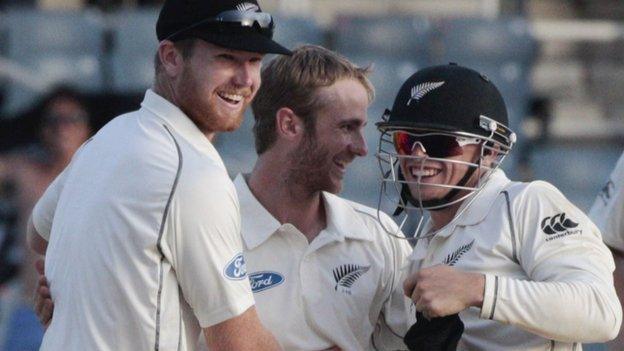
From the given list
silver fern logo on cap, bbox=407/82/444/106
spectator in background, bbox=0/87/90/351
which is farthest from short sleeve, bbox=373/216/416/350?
spectator in background, bbox=0/87/90/351

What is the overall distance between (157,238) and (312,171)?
104cm

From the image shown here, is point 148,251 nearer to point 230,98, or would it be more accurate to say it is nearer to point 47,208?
point 230,98

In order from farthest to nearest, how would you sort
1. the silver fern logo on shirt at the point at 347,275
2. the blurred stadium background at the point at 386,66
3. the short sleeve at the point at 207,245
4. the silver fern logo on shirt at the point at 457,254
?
the blurred stadium background at the point at 386,66, the silver fern logo on shirt at the point at 347,275, the silver fern logo on shirt at the point at 457,254, the short sleeve at the point at 207,245

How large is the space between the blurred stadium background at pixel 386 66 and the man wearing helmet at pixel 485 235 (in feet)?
12.7

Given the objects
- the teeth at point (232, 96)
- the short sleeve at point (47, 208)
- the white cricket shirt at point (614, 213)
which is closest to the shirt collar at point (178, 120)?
the teeth at point (232, 96)

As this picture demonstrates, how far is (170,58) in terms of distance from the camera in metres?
3.20

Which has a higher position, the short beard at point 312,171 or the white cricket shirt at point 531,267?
the white cricket shirt at point 531,267

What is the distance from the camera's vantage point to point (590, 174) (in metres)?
7.81

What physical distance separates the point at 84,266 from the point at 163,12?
67 centimetres

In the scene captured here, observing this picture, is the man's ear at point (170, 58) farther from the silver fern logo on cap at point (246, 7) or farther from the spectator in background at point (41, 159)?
the spectator in background at point (41, 159)

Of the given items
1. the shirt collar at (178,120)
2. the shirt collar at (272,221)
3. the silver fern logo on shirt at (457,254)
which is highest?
the shirt collar at (178,120)

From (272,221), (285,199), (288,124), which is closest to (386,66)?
(288,124)

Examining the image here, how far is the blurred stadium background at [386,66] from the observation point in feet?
25.0

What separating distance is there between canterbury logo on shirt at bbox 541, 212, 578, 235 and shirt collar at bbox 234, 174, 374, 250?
2.61 ft
